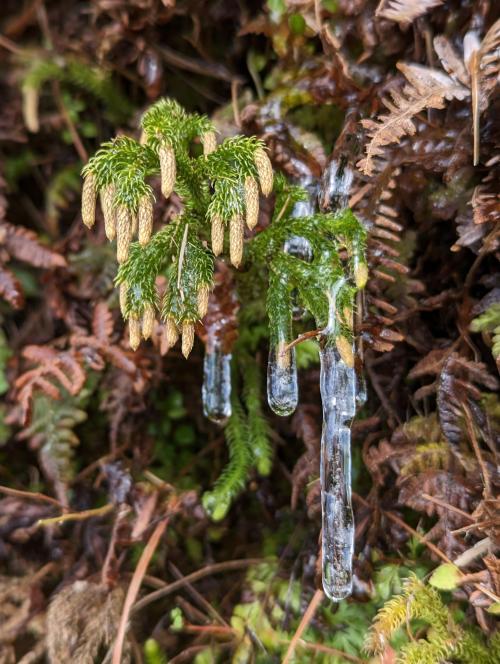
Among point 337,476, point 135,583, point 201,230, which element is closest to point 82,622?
point 135,583

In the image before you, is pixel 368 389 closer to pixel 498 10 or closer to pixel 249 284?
pixel 249 284

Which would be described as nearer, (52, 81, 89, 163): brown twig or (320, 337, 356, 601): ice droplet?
(320, 337, 356, 601): ice droplet

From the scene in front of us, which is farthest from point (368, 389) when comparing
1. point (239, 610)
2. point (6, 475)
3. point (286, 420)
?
point (6, 475)

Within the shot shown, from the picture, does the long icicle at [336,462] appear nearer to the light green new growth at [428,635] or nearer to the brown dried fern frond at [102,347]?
the light green new growth at [428,635]

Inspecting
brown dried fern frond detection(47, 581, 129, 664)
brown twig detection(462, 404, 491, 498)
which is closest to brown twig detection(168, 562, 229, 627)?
brown dried fern frond detection(47, 581, 129, 664)

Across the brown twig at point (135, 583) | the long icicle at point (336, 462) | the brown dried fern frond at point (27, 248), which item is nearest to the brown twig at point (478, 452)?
the long icicle at point (336, 462)

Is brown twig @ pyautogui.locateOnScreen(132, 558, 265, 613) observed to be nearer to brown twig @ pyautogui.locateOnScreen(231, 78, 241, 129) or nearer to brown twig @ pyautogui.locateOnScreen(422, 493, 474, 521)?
brown twig @ pyautogui.locateOnScreen(422, 493, 474, 521)
